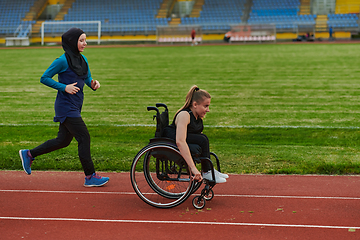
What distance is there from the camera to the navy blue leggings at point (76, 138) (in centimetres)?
529

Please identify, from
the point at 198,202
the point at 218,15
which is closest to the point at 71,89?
the point at 198,202

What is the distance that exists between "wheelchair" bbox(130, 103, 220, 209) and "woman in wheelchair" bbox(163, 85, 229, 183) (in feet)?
0.24

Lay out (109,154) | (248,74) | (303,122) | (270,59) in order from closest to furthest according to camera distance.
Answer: (109,154), (303,122), (248,74), (270,59)

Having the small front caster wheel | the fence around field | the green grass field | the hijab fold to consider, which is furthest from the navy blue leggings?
the fence around field

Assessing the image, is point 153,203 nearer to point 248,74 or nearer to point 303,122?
point 303,122

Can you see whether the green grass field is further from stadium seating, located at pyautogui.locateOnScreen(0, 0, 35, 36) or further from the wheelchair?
stadium seating, located at pyautogui.locateOnScreen(0, 0, 35, 36)

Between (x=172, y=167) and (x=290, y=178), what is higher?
(x=172, y=167)

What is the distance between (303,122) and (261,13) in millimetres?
38396

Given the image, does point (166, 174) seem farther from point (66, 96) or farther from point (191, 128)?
point (66, 96)

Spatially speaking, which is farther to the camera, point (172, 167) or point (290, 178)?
point (290, 178)

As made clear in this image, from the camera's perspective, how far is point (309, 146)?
7754 millimetres

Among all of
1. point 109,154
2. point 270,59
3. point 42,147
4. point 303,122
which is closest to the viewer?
point 42,147

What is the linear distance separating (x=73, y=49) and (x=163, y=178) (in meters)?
1.90

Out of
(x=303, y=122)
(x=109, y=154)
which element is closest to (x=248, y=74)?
(x=303, y=122)
